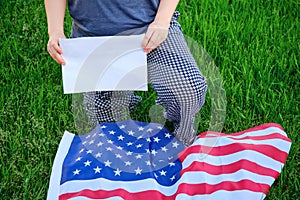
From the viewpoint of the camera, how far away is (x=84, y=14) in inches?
65.2

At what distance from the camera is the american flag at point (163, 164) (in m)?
1.56

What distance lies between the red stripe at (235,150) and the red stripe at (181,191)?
0.14 metres

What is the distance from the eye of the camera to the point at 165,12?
62.8 inches

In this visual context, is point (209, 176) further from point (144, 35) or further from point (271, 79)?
point (271, 79)

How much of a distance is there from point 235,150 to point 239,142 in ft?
0.11

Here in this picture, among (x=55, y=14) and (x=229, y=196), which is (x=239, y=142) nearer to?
(x=229, y=196)

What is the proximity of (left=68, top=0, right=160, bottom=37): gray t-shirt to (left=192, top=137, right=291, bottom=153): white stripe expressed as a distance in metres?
0.40

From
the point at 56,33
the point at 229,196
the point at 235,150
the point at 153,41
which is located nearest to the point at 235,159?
the point at 235,150

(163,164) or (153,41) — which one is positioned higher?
(153,41)

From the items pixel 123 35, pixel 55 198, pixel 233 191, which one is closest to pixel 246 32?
pixel 123 35

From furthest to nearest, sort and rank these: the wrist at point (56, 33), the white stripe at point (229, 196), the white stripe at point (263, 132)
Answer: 1. the white stripe at point (263, 132)
2. the wrist at point (56, 33)
3. the white stripe at point (229, 196)

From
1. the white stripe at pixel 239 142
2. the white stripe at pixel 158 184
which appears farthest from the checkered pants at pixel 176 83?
the white stripe at pixel 158 184

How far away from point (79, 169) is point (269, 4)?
1.25 m

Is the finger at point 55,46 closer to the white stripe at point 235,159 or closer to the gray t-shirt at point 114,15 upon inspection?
the gray t-shirt at point 114,15
